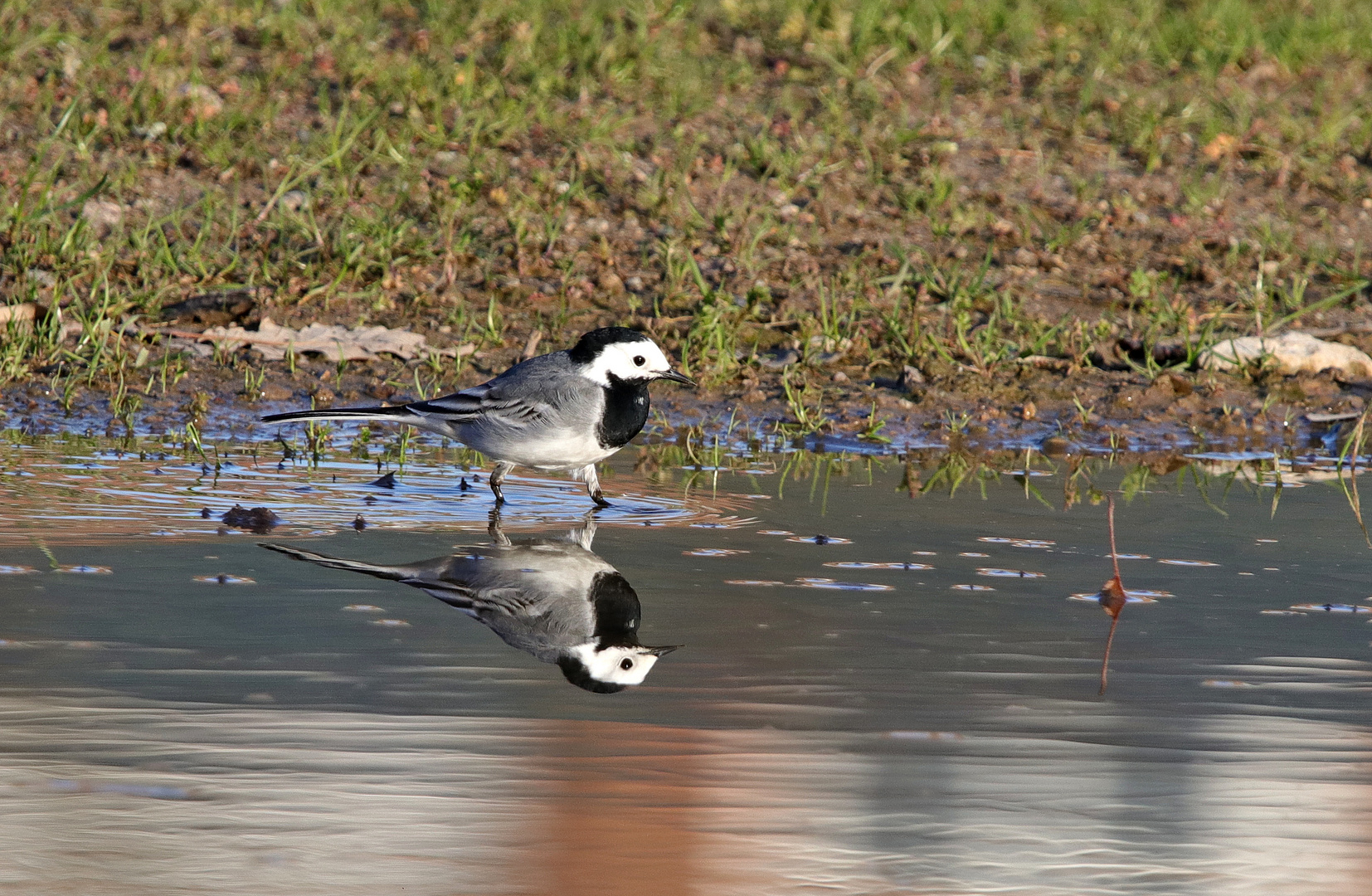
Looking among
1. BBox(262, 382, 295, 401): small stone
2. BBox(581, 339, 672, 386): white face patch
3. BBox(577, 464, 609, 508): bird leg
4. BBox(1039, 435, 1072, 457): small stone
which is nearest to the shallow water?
BBox(577, 464, 609, 508): bird leg

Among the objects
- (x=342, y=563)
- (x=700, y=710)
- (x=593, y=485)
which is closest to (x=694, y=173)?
(x=593, y=485)

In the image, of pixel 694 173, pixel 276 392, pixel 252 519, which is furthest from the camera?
pixel 694 173

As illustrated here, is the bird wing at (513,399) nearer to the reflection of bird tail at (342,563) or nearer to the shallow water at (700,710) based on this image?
the shallow water at (700,710)

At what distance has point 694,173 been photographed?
1034 cm

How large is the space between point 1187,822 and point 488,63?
343 inches

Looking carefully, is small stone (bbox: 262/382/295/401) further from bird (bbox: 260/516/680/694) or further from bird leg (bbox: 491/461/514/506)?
bird (bbox: 260/516/680/694)

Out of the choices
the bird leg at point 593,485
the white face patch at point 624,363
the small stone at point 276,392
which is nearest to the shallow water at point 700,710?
the bird leg at point 593,485

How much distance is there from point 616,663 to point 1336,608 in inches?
80.1

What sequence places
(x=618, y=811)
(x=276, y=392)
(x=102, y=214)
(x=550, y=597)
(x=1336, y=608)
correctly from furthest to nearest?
(x=102, y=214)
(x=276, y=392)
(x=1336, y=608)
(x=550, y=597)
(x=618, y=811)

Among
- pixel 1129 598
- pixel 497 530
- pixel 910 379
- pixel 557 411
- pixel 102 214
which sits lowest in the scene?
pixel 497 530

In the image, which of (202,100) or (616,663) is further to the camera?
(202,100)

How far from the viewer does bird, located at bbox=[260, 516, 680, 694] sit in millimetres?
4309

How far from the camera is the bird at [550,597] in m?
4.31

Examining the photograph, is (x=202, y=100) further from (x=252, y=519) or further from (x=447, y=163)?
(x=252, y=519)
